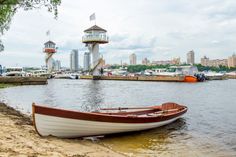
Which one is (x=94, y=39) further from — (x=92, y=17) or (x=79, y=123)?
(x=79, y=123)

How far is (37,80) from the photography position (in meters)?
82.1

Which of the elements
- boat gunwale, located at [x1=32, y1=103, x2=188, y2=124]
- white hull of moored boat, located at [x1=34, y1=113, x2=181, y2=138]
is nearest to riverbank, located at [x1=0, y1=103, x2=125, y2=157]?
white hull of moored boat, located at [x1=34, y1=113, x2=181, y2=138]

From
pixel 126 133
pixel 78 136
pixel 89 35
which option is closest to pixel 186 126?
pixel 126 133

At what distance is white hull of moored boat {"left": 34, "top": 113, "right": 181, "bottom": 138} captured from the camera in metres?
14.7

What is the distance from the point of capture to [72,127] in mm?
15531

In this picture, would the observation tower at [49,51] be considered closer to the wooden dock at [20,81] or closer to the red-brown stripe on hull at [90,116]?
the wooden dock at [20,81]

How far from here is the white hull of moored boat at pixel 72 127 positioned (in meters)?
14.7

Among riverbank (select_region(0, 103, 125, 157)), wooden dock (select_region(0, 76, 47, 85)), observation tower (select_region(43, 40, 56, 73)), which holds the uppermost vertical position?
observation tower (select_region(43, 40, 56, 73))

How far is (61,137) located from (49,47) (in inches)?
5191

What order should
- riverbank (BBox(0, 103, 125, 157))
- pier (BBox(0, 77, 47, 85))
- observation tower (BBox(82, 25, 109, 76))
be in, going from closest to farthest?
riverbank (BBox(0, 103, 125, 157)) < pier (BBox(0, 77, 47, 85)) < observation tower (BBox(82, 25, 109, 76))

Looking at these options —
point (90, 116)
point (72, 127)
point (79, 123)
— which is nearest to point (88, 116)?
point (90, 116)

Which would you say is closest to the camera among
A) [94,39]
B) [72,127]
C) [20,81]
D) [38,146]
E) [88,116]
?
[38,146]

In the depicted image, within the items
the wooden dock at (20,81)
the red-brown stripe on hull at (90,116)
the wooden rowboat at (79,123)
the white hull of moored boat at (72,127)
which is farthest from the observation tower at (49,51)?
the white hull of moored boat at (72,127)

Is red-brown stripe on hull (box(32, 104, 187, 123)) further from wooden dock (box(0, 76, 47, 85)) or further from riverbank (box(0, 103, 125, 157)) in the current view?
wooden dock (box(0, 76, 47, 85))
